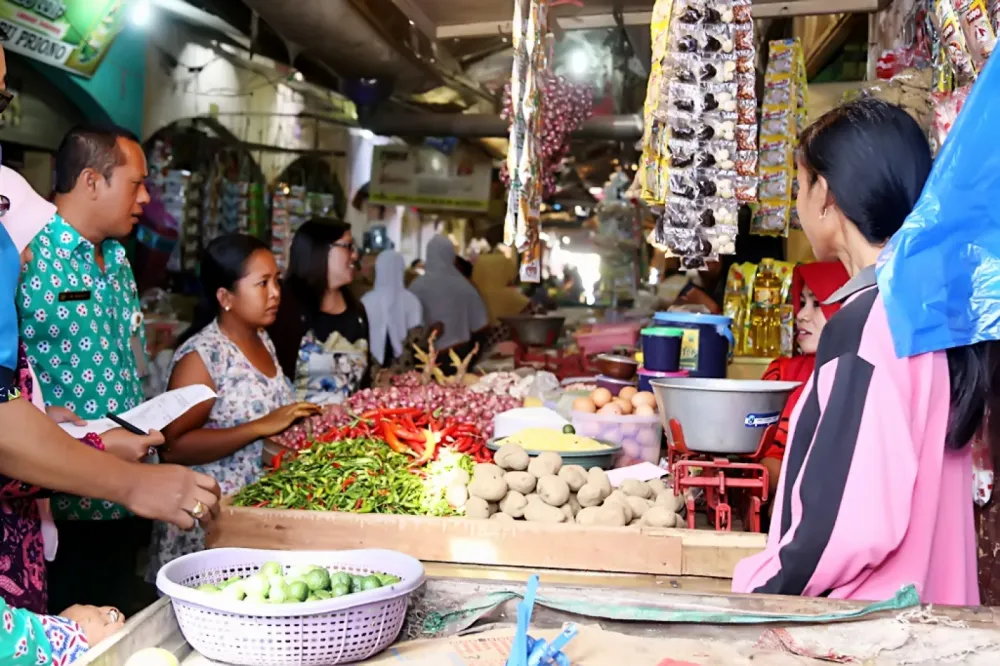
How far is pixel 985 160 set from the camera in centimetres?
174

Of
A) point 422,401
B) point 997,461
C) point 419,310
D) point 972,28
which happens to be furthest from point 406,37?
point 997,461

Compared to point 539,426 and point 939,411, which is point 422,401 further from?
point 939,411

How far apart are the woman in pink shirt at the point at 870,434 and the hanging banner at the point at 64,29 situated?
5230mm

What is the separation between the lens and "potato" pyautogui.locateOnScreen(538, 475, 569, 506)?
2764mm

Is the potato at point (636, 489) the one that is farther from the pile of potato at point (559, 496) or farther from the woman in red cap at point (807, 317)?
the woman in red cap at point (807, 317)

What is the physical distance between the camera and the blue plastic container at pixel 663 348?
3564mm

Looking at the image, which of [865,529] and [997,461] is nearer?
[865,529]

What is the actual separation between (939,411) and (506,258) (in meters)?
9.19

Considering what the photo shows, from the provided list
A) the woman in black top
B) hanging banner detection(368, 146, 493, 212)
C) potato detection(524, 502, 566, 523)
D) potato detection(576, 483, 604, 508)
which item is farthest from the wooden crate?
hanging banner detection(368, 146, 493, 212)

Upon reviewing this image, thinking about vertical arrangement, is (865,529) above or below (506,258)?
below

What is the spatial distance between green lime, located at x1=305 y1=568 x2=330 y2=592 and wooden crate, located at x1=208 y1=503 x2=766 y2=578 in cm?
97

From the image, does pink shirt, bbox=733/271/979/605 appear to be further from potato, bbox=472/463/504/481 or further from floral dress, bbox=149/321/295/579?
floral dress, bbox=149/321/295/579

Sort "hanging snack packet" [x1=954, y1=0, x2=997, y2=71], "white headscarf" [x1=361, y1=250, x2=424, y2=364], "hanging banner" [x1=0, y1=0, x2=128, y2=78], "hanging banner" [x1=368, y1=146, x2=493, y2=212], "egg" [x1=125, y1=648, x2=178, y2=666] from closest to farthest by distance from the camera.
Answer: "egg" [x1=125, y1=648, x2=178, y2=666]
"hanging snack packet" [x1=954, y1=0, x2=997, y2=71]
"hanging banner" [x1=0, y1=0, x2=128, y2=78]
"white headscarf" [x1=361, y1=250, x2=424, y2=364]
"hanging banner" [x1=368, y1=146, x2=493, y2=212]

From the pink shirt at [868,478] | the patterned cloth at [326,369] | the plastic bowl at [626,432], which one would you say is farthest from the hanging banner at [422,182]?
the pink shirt at [868,478]
